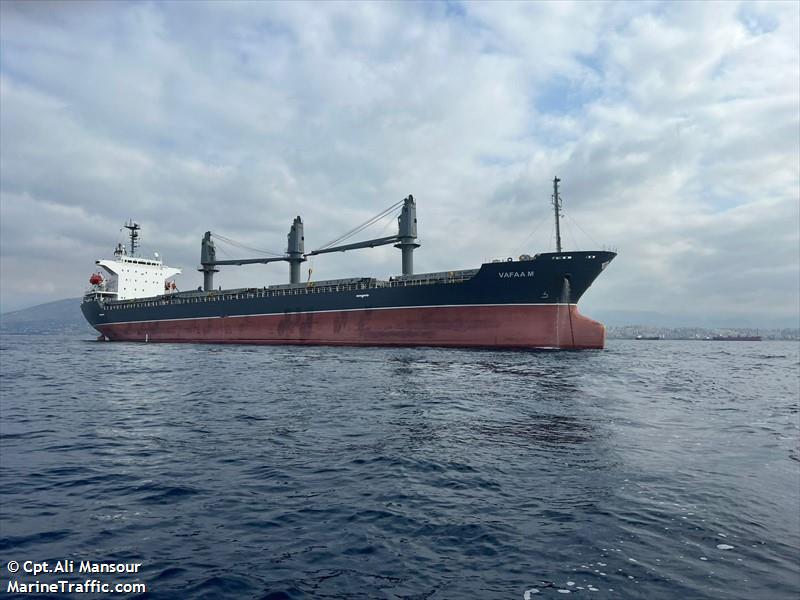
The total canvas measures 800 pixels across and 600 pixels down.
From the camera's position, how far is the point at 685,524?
19.9 ft

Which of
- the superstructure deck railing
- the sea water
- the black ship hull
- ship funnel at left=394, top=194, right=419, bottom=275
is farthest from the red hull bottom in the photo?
the sea water

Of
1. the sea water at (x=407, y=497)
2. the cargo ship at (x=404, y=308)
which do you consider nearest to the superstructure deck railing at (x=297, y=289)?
the cargo ship at (x=404, y=308)

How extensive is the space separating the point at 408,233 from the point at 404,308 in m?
10.5

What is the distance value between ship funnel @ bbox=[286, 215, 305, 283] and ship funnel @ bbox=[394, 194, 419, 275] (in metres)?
18.2

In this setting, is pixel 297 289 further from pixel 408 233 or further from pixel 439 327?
pixel 439 327

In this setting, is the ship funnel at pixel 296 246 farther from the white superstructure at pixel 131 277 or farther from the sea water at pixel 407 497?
the sea water at pixel 407 497

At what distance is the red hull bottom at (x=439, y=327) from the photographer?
36.2 meters

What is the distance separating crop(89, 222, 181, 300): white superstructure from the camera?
218 ft

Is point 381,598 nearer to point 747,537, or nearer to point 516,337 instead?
point 747,537

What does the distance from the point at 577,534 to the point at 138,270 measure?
77851 mm

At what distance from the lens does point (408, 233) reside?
4647cm

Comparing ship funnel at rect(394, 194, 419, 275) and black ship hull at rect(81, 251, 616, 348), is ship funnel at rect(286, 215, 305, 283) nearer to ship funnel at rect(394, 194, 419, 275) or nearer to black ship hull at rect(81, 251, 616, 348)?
black ship hull at rect(81, 251, 616, 348)

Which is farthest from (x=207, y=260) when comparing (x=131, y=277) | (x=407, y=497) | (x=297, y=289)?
(x=407, y=497)

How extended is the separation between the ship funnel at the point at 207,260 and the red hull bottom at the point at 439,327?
21.5 metres
